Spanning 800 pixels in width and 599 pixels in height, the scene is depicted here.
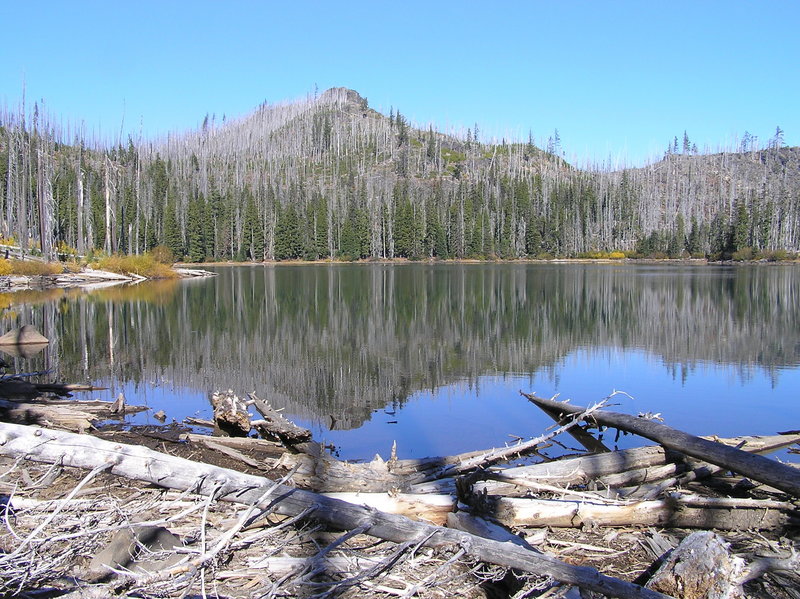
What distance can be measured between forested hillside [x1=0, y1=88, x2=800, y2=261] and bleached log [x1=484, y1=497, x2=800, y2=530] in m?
52.3

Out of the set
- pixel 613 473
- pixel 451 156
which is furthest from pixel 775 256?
pixel 613 473

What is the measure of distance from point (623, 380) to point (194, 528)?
11.0 metres

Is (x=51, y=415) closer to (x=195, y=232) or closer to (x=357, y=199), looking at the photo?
(x=195, y=232)

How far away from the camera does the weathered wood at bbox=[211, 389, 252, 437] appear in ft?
26.5

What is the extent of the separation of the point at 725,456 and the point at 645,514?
998mm

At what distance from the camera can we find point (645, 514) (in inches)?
196

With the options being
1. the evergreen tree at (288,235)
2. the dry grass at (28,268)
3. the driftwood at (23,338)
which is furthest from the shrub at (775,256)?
the driftwood at (23,338)

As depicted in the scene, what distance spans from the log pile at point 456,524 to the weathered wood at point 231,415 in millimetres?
1476

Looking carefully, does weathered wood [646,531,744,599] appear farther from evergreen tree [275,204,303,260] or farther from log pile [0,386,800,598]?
evergreen tree [275,204,303,260]

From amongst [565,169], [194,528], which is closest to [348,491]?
[194,528]

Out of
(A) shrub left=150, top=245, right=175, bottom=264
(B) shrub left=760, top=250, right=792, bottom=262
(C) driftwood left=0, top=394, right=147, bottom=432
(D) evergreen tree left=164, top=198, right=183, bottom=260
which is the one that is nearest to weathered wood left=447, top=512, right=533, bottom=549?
(C) driftwood left=0, top=394, right=147, bottom=432

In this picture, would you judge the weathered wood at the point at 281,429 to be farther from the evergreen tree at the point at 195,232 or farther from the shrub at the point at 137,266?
the evergreen tree at the point at 195,232

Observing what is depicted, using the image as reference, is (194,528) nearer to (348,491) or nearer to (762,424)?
(348,491)

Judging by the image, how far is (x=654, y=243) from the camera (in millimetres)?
100688
